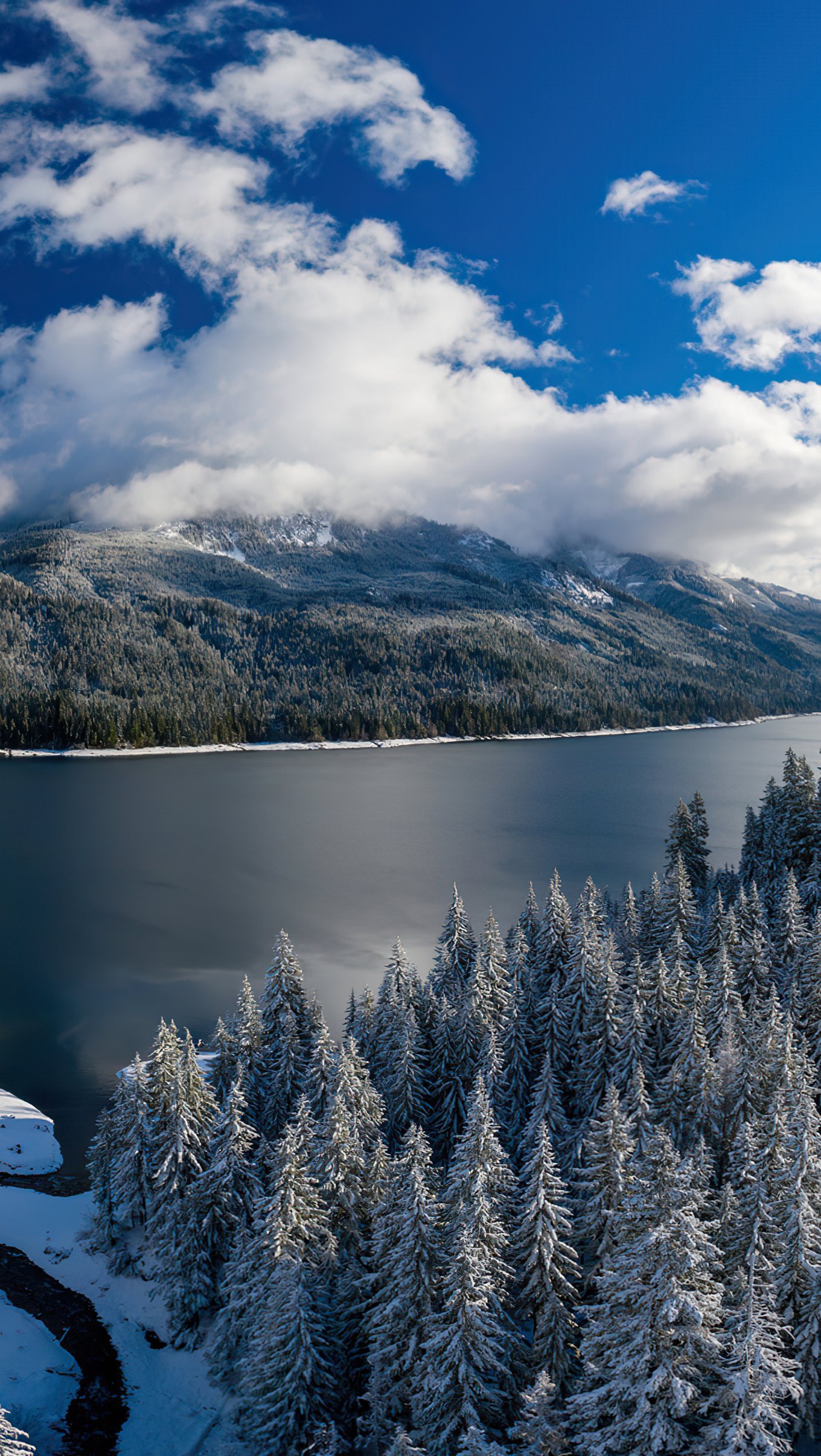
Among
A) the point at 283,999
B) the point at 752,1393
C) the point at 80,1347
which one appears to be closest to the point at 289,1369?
the point at 80,1347

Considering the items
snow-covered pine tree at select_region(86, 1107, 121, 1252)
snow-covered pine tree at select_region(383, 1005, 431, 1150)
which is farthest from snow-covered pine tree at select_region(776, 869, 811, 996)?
snow-covered pine tree at select_region(86, 1107, 121, 1252)

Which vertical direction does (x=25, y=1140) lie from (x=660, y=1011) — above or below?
below

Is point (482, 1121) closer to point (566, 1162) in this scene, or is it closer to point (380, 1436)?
point (380, 1436)

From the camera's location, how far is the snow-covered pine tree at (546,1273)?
20.8 meters

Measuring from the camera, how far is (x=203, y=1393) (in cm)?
2467

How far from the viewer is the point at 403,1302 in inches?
822

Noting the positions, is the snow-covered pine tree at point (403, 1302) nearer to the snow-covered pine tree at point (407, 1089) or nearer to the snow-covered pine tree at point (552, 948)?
the snow-covered pine tree at point (407, 1089)

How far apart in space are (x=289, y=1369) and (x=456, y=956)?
2586cm

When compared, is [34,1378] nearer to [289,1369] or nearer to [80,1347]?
[80,1347]

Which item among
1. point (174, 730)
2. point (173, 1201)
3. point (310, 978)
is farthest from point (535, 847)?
point (174, 730)

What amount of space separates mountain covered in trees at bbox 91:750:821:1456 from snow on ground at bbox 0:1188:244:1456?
2.14 feet

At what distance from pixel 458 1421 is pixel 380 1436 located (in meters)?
3.18

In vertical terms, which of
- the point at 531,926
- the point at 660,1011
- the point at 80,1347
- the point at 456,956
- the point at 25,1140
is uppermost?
the point at 531,926

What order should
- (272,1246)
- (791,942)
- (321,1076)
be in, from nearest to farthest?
1. (272,1246)
2. (321,1076)
3. (791,942)
